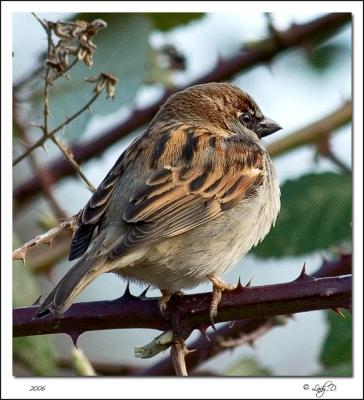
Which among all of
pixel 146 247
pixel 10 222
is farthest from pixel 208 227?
pixel 10 222

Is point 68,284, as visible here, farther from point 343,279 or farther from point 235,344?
point 343,279

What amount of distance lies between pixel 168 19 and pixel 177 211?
0.95 meters

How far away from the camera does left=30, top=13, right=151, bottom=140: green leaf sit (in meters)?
3.44

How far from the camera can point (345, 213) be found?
3426mm

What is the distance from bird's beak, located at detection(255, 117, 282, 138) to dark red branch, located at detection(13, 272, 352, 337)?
1.23 metres

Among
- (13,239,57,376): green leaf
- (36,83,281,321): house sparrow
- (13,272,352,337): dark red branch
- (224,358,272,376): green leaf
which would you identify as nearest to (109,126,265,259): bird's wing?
(36,83,281,321): house sparrow

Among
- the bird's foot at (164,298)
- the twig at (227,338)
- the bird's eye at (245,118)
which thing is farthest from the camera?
the bird's eye at (245,118)

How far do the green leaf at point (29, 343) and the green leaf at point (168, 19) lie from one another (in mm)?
1249

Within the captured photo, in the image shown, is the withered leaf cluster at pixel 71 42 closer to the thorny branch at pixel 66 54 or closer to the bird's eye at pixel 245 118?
the thorny branch at pixel 66 54

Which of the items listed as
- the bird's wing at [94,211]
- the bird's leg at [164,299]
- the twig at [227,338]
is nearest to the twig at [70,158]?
the bird's wing at [94,211]

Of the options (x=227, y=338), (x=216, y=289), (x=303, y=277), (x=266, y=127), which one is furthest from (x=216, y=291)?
(x=266, y=127)

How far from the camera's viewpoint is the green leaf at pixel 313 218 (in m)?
3.35

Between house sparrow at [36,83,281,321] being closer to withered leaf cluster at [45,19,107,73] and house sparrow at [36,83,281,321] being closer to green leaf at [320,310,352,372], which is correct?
green leaf at [320,310,352,372]

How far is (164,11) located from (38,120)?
29.7 inches
